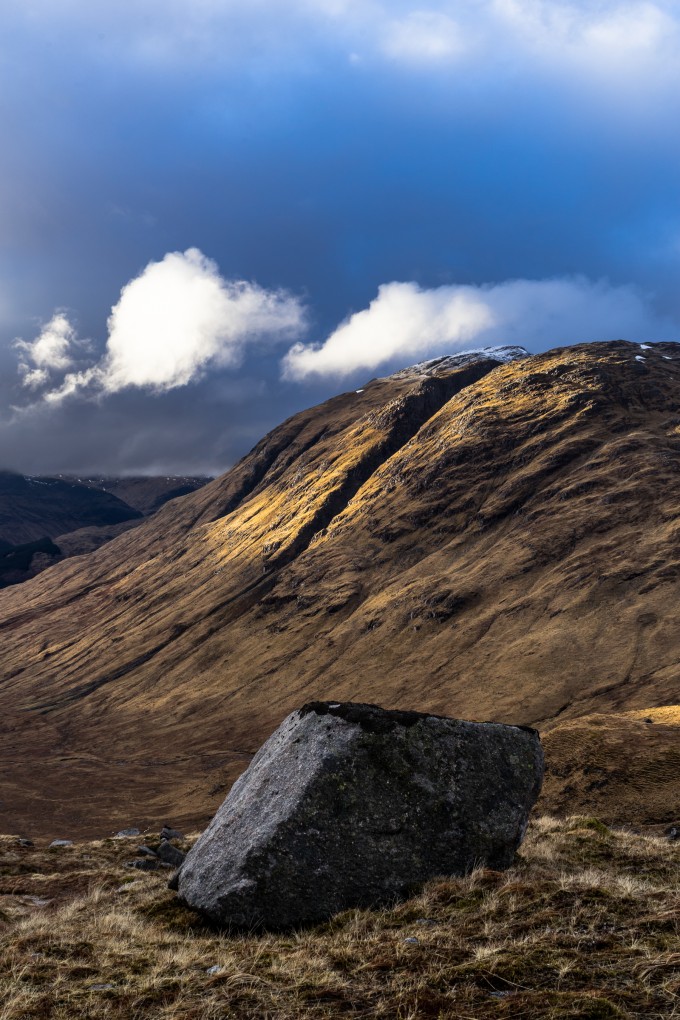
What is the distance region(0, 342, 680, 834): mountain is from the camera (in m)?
95.9

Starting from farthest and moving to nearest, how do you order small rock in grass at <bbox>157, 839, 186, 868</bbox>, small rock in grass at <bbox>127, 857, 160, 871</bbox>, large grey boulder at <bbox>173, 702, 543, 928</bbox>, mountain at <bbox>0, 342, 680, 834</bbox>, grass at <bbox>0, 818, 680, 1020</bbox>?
mountain at <bbox>0, 342, 680, 834</bbox> → small rock in grass at <bbox>157, 839, 186, 868</bbox> → small rock in grass at <bbox>127, 857, 160, 871</bbox> → large grey boulder at <bbox>173, 702, 543, 928</bbox> → grass at <bbox>0, 818, 680, 1020</bbox>

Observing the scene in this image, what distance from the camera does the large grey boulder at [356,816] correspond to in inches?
496

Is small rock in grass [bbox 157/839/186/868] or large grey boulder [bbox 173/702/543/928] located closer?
large grey boulder [bbox 173/702/543/928]

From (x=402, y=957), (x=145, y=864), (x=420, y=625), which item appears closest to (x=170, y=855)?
(x=145, y=864)

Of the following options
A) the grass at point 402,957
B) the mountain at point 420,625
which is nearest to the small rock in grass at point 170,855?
the grass at point 402,957

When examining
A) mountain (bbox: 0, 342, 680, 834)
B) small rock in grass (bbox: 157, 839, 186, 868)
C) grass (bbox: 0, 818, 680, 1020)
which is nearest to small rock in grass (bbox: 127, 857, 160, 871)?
small rock in grass (bbox: 157, 839, 186, 868)

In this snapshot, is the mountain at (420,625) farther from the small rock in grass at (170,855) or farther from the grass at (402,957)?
the grass at (402,957)

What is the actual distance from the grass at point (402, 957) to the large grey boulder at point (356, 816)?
0.59 metres

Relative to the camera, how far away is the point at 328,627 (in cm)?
14900

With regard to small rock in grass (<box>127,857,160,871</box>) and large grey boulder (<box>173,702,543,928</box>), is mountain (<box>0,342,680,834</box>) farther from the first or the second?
large grey boulder (<box>173,702,543,928</box>)

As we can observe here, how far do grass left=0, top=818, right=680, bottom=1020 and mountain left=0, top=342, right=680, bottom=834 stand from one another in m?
34.8

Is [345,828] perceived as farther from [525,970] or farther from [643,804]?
[643,804]

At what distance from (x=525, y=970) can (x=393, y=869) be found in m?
5.84

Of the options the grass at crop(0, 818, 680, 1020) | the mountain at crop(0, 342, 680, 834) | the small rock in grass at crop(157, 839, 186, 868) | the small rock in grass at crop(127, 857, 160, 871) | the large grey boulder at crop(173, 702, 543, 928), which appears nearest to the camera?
the grass at crop(0, 818, 680, 1020)
